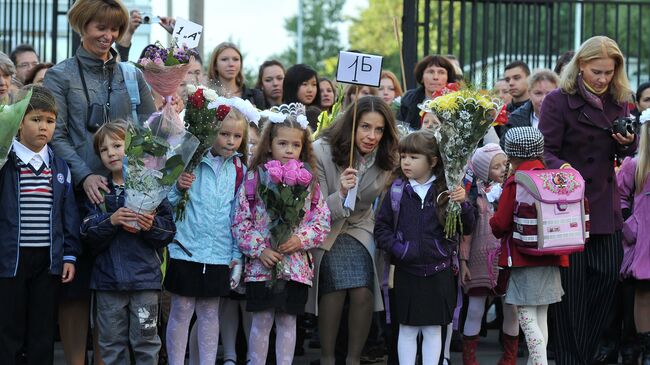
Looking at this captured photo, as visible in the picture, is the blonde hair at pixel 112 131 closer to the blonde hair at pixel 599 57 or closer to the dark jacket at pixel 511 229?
the dark jacket at pixel 511 229

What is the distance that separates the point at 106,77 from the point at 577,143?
331cm

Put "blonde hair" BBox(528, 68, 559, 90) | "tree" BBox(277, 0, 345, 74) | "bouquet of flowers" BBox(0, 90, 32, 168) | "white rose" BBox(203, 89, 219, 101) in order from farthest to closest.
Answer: "tree" BBox(277, 0, 345, 74)
"blonde hair" BBox(528, 68, 559, 90)
"white rose" BBox(203, 89, 219, 101)
"bouquet of flowers" BBox(0, 90, 32, 168)

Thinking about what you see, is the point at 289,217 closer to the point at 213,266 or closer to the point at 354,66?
the point at 213,266

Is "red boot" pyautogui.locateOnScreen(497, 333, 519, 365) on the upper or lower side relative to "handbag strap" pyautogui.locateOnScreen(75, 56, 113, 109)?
lower

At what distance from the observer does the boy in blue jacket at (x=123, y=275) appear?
7.21 metres

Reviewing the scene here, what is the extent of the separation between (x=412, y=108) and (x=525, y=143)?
8.07 feet

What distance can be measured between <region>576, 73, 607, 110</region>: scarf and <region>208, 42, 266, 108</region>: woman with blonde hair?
3076 mm

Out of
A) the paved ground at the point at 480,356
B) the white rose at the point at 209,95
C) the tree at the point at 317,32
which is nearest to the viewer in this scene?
the white rose at the point at 209,95

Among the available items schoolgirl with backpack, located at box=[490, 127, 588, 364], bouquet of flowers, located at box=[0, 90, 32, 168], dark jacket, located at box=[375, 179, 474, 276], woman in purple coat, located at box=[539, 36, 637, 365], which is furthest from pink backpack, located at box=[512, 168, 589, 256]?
bouquet of flowers, located at box=[0, 90, 32, 168]

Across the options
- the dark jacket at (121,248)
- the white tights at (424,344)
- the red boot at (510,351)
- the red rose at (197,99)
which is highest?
the red rose at (197,99)

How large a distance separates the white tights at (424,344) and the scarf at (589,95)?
1.90 metres

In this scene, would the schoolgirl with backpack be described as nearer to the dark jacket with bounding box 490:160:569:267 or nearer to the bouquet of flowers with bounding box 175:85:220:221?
the dark jacket with bounding box 490:160:569:267

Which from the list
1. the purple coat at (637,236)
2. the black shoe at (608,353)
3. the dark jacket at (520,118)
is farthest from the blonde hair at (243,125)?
the black shoe at (608,353)

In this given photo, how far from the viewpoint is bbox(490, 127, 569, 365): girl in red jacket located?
796cm
